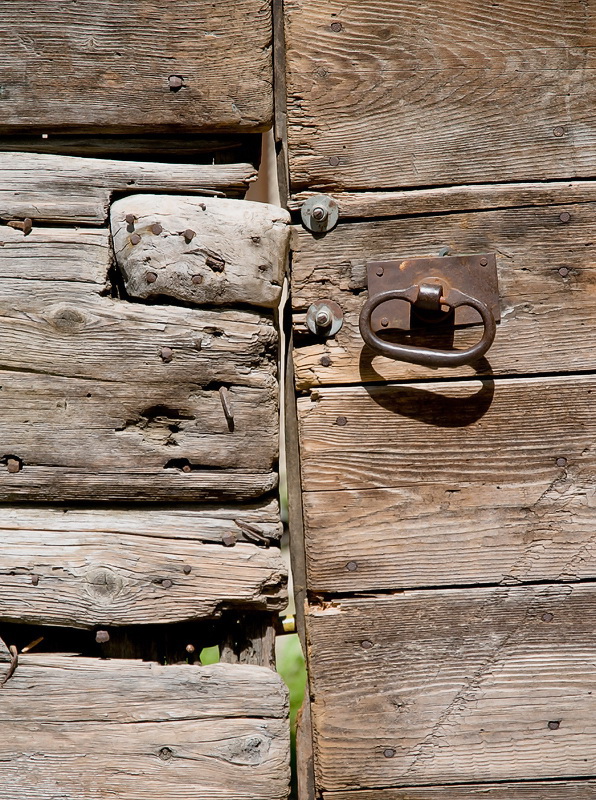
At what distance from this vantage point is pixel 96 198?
1217 mm

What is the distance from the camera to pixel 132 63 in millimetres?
1203

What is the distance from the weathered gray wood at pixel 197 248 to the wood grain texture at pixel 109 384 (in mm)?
36

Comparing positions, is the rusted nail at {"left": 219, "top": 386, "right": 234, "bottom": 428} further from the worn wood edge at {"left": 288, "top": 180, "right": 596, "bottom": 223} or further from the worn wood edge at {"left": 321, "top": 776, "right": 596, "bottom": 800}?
the worn wood edge at {"left": 321, "top": 776, "right": 596, "bottom": 800}

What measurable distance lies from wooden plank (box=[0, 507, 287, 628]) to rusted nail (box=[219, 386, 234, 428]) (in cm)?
19

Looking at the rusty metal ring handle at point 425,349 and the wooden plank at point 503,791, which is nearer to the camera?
the rusty metal ring handle at point 425,349

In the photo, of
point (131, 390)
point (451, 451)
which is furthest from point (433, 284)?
point (131, 390)

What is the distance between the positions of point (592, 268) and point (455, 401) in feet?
1.15

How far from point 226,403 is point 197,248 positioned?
0.28 meters

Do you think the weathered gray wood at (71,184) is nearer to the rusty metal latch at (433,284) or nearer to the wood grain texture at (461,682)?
the rusty metal latch at (433,284)

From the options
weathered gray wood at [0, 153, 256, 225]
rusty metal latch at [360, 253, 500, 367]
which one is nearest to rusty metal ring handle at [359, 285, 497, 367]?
rusty metal latch at [360, 253, 500, 367]

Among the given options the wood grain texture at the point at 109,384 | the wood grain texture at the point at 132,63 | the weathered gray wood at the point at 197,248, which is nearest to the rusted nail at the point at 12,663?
the wood grain texture at the point at 109,384

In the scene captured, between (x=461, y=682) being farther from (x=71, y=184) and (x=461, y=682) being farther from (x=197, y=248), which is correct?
(x=71, y=184)

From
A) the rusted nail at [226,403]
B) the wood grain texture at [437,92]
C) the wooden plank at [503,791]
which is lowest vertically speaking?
the wooden plank at [503,791]

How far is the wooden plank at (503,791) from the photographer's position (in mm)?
1281
